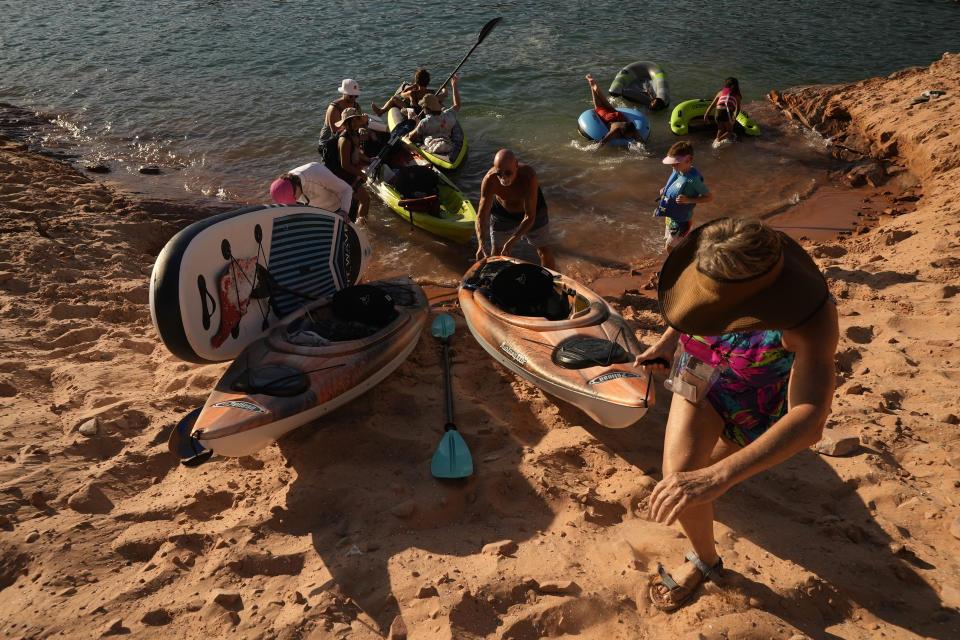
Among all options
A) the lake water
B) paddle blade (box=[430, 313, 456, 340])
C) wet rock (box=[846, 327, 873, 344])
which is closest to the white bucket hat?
the lake water

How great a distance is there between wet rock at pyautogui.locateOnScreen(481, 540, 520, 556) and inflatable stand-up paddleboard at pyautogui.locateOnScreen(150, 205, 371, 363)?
260 centimetres

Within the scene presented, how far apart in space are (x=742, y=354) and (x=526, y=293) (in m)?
3.02

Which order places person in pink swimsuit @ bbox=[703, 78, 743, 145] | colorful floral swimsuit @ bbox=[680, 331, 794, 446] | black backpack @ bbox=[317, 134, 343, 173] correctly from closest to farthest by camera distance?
colorful floral swimsuit @ bbox=[680, 331, 794, 446] → black backpack @ bbox=[317, 134, 343, 173] → person in pink swimsuit @ bbox=[703, 78, 743, 145]

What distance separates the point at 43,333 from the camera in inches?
222

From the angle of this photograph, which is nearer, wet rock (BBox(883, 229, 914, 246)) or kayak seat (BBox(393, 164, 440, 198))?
wet rock (BBox(883, 229, 914, 246))

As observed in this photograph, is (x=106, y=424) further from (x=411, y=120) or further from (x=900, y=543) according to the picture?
(x=411, y=120)

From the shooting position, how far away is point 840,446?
12.8ft

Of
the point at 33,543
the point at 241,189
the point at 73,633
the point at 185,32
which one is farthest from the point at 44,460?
the point at 185,32

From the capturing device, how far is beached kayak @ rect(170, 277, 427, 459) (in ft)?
13.7

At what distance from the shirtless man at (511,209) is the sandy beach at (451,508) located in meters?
1.27

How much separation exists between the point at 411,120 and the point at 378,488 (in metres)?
7.39

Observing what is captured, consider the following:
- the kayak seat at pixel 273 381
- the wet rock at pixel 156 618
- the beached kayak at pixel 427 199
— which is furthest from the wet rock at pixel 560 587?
the beached kayak at pixel 427 199

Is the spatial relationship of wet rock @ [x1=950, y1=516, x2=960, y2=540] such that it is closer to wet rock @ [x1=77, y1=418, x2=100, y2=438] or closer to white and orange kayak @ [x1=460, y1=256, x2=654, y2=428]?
white and orange kayak @ [x1=460, y1=256, x2=654, y2=428]

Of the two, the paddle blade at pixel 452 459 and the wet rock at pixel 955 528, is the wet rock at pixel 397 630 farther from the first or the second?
the wet rock at pixel 955 528
